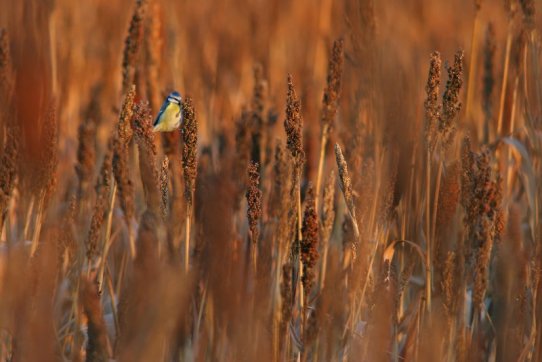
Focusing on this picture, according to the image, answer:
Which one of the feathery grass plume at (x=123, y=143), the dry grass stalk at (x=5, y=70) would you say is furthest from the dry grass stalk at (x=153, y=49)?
the feathery grass plume at (x=123, y=143)

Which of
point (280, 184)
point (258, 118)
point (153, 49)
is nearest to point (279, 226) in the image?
point (280, 184)

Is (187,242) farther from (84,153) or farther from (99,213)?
(84,153)

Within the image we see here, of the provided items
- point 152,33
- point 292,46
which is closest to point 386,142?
point 152,33

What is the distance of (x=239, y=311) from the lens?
4.31 feet

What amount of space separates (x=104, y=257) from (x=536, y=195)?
88 centimetres

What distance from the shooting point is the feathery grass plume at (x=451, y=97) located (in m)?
1.48

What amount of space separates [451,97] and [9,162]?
28.0 inches

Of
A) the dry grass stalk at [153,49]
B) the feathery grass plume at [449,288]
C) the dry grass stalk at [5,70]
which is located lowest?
the feathery grass plume at [449,288]

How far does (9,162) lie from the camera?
4.47 feet

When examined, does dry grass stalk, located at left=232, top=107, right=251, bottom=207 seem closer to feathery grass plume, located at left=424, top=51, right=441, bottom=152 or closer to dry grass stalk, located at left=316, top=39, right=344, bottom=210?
dry grass stalk, located at left=316, top=39, right=344, bottom=210

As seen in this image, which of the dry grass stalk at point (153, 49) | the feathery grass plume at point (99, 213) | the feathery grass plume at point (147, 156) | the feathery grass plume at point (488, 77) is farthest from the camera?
the feathery grass plume at point (488, 77)

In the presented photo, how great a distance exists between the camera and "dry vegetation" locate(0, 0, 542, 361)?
4.10 feet

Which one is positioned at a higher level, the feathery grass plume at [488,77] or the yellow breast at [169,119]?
the feathery grass plume at [488,77]

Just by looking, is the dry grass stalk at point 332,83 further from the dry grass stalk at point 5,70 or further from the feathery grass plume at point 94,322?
the feathery grass plume at point 94,322
